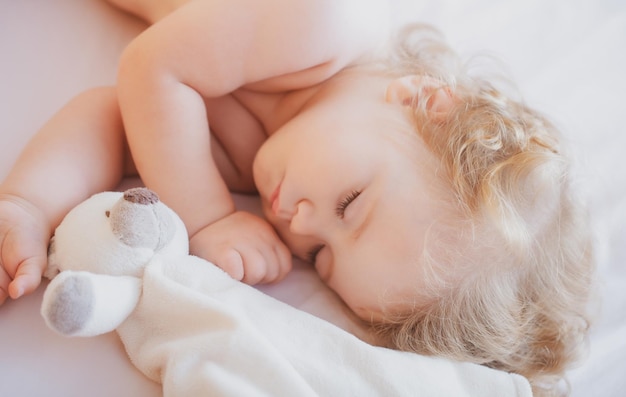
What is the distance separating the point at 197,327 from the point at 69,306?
6.2 inches

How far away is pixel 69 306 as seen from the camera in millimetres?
589

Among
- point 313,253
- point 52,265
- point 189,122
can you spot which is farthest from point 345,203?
point 52,265

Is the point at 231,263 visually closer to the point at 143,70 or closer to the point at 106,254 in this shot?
the point at 106,254

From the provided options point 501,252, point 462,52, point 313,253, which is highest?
point 462,52

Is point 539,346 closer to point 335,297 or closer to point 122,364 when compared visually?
point 335,297

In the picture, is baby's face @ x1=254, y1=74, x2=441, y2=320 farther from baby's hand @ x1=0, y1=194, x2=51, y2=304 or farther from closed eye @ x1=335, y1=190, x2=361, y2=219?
baby's hand @ x1=0, y1=194, x2=51, y2=304

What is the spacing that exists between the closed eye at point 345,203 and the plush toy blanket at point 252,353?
15 cm

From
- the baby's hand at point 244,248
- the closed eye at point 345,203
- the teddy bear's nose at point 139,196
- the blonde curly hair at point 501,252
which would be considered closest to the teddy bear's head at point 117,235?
the teddy bear's nose at point 139,196

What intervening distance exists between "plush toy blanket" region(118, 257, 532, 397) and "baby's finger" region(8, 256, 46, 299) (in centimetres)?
11


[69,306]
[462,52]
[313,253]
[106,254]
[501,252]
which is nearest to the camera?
[69,306]

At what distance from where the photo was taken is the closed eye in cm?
85

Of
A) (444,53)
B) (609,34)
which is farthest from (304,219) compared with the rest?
(609,34)

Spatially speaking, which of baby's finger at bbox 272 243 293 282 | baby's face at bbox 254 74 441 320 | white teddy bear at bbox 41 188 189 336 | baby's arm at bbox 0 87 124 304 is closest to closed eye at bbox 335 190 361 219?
baby's face at bbox 254 74 441 320

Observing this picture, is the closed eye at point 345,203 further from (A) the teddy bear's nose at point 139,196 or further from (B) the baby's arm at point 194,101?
(A) the teddy bear's nose at point 139,196
